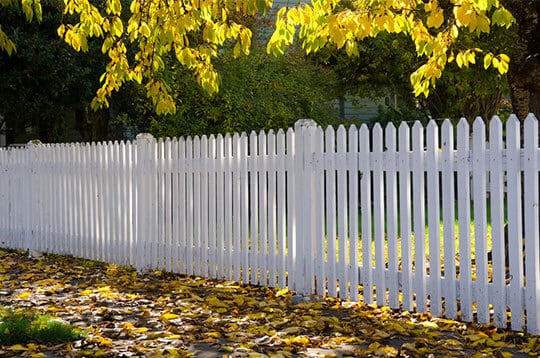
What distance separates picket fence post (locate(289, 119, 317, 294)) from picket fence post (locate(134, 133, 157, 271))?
7.58 ft

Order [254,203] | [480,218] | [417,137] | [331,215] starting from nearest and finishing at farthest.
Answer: [480,218] → [417,137] → [331,215] → [254,203]

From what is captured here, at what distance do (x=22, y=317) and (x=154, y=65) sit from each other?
3823mm

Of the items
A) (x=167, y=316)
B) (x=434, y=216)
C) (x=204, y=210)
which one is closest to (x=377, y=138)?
(x=434, y=216)

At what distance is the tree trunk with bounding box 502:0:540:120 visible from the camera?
7.51m

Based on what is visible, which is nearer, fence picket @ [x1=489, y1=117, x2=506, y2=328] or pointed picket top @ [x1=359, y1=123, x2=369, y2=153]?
fence picket @ [x1=489, y1=117, x2=506, y2=328]

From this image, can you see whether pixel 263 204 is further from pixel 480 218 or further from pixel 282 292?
pixel 480 218

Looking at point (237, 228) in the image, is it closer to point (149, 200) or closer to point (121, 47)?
point (149, 200)

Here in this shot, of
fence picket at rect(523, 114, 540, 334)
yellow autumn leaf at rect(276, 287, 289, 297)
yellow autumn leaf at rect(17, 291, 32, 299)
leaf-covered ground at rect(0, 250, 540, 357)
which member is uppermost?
fence picket at rect(523, 114, 540, 334)

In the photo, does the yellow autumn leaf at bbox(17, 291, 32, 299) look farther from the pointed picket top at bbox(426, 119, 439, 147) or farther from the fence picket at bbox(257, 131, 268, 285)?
the pointed picket top at bbox(426, 119, 439, 147)

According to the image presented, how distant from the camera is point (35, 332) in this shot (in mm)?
5719

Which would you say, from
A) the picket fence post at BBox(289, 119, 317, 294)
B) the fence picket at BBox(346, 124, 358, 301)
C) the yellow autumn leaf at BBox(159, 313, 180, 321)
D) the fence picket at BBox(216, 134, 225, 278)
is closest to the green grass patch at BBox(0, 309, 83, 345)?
the yellow autumn leaf at BBox(159, 313, 180, 321)

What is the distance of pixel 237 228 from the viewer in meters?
7.95

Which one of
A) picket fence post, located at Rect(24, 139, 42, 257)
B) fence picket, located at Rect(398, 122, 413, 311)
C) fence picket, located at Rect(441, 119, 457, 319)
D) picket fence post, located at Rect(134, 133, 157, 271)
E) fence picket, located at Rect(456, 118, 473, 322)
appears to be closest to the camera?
fence picket, located at Rect(456, 118, 473, 322)

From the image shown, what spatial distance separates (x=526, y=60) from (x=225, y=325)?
12.6 feet
